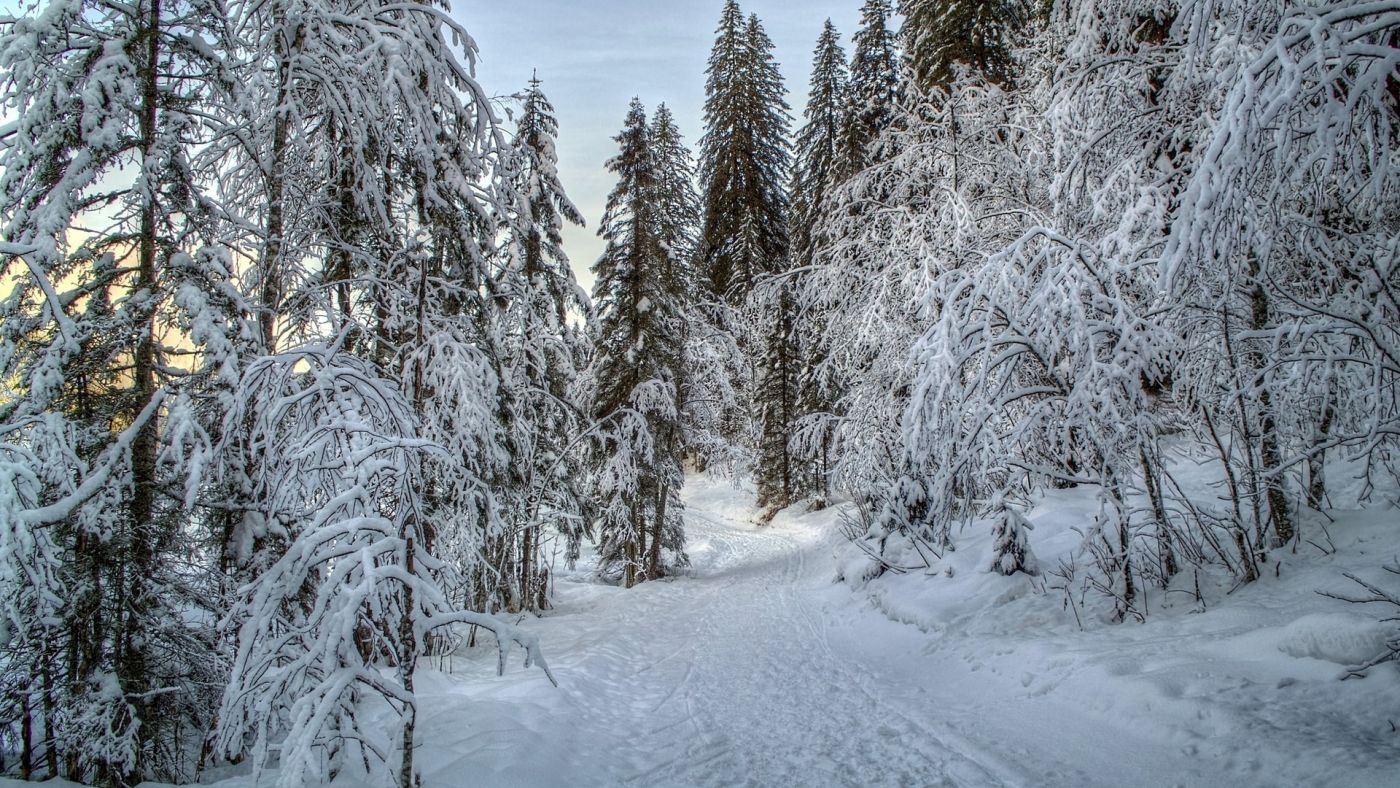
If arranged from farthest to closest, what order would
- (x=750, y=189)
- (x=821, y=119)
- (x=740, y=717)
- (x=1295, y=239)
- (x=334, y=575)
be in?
(x=750, y=189) < (x=821, y=119) < (x=740, y=717) < (x=1295, y=239) < (x=334, y=575)

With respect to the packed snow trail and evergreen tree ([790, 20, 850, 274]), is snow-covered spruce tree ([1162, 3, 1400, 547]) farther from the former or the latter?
evergreen tree ([790, 20, 850, 274])

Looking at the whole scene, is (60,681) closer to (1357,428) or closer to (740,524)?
(1357,428)

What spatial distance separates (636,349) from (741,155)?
16751mm

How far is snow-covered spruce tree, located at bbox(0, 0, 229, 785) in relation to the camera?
15.2 feet

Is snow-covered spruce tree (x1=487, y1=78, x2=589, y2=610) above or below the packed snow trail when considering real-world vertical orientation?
above

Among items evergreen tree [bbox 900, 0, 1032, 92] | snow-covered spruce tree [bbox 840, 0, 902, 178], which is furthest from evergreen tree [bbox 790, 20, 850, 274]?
evergreen tree [bbox 900, 0, 1032, 92]

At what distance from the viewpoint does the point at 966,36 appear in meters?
14.0

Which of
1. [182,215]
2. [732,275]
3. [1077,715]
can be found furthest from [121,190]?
[732,275]

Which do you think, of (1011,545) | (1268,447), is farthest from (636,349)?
(1268,447)

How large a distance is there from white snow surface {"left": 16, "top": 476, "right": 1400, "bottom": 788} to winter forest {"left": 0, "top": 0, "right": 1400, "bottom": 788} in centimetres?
4

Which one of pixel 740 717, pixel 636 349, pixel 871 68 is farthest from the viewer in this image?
pixel 871 68

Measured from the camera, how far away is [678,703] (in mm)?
6676

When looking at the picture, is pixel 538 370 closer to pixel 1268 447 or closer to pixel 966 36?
pixel 1268 447

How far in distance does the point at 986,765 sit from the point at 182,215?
840 cm
